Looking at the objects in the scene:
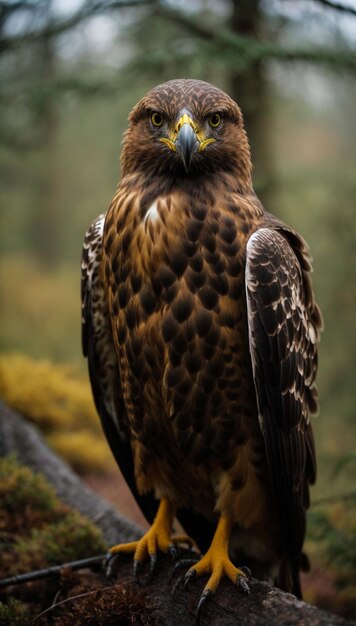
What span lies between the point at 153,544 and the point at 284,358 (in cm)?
144

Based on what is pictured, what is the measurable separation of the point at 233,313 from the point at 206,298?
183 mm

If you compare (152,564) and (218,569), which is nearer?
(218,569)

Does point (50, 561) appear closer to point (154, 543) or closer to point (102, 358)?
point (154, 543)

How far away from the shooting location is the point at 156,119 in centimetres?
373

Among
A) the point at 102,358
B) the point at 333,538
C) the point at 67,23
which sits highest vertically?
the point at 67,23

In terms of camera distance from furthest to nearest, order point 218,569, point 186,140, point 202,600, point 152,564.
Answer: point 152,564 < point 218,569 < point 186,140 < point 202,600

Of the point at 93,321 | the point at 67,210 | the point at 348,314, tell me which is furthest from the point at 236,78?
the point at 67,210

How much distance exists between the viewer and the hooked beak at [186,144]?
3.45 metres

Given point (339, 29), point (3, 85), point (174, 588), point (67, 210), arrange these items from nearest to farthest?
point (174, 588), point (339, 29), point (3, 85), point (67, 210)

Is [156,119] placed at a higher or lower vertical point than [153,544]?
higher

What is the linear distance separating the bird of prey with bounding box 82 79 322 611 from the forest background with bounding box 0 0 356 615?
988 mm

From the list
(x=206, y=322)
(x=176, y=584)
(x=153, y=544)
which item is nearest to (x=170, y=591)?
(x=176, y=584)

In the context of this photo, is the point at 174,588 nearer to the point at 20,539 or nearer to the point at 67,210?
the point at 20,539

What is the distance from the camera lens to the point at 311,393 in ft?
14.2
